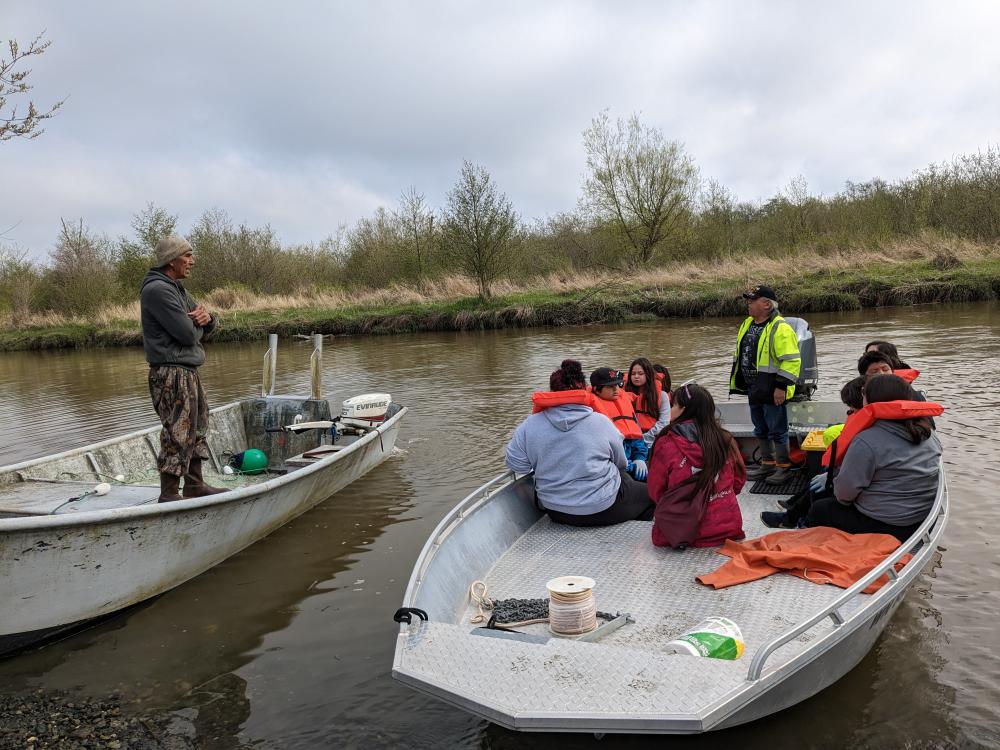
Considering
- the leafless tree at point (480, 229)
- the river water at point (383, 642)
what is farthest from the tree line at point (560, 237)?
the river water at point (383, 642)

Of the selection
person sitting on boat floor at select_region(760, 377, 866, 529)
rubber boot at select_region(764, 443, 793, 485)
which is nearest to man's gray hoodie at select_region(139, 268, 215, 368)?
person sitting on boat floor at select_region(760, 377, 866, 529)

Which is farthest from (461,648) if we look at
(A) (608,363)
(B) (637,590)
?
(A) (608,363)

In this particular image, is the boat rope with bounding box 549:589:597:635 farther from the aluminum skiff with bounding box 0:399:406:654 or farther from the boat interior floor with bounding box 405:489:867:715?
the aluminum skiff with bounding box 0:399:406:654

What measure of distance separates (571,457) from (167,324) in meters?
2.85

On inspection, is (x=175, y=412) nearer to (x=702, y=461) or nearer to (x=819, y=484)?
(x=702, y=461)

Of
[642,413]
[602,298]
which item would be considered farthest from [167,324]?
[602,298]

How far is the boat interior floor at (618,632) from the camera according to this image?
8.86ft

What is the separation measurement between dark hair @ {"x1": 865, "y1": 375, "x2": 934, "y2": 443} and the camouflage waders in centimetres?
436

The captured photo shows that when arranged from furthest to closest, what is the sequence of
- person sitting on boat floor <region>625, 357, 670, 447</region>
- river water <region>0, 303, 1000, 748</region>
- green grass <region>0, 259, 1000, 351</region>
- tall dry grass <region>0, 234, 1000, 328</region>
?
tall dry grass <region>0, 234, 1000, 328</region> < green grass <region>0, 259, 1000, 351</region> < person sitting on boat floor <region>625, 357, 670, 447</region> < river water <region>0, 303, 1000, 748</region>

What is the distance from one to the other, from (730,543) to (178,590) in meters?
3.69

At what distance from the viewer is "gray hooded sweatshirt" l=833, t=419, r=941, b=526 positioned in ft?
13.1

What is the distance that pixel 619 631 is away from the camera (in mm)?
3596

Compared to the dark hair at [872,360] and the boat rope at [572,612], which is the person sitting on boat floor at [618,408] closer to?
the dark hair at [872,360]

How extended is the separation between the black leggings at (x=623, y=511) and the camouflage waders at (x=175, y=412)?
8.47 ft
